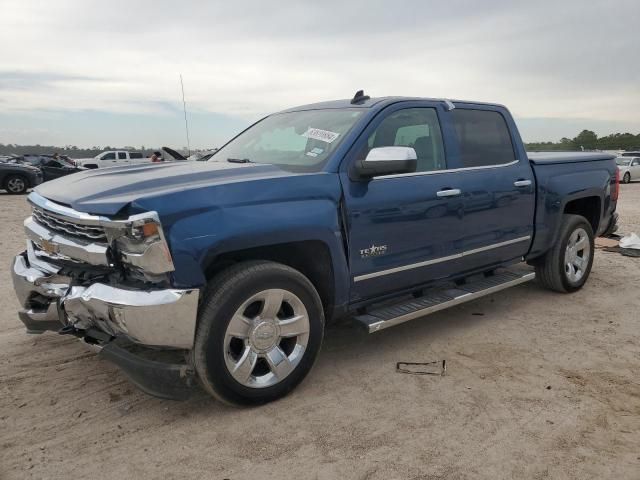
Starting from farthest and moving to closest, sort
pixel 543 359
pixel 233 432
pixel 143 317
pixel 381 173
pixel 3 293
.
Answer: pixel 3 293 < pixel 543 359 < pixel 381 173 < pixel 233 432 < pixel 143 317

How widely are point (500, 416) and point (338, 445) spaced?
0.99 meters

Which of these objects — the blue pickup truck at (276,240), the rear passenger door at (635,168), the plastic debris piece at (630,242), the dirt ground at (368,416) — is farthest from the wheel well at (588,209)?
the rear passenger door at (635,168)

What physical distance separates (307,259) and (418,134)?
147 cm

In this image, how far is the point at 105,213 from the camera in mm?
2693

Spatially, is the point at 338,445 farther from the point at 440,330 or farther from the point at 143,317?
the point at 440,330

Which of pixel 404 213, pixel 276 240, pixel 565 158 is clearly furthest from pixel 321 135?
pixel 565 158

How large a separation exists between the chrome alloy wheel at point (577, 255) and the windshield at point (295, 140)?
297 cm

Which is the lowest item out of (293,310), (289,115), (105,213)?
(293,310)

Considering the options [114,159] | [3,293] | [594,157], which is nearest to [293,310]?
[3,293]

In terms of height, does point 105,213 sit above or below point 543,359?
above

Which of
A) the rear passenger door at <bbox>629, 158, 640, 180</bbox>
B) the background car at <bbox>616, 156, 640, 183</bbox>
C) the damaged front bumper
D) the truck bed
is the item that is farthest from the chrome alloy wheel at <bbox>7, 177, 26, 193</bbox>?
the rear passenger door at <bbox>629, 158, 640, 180</bbox>

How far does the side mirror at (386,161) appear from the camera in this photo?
333 centimetres

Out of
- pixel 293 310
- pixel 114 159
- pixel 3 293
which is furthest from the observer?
pixel 114 159

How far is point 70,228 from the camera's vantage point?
3.00 m
